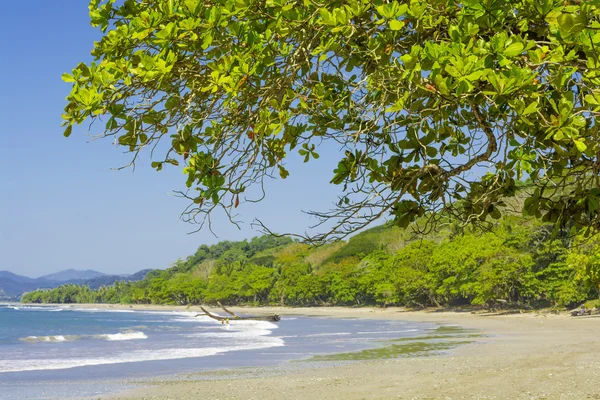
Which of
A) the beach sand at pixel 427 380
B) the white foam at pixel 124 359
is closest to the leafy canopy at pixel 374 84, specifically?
the beach sand at pixel 427 380

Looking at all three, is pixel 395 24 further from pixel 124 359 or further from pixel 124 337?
pixel 124 337

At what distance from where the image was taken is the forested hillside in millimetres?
39094

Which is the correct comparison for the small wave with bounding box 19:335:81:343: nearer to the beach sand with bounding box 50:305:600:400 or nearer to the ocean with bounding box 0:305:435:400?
the ocean with bounding box 0:305:435:400

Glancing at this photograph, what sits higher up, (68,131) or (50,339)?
(68,131)

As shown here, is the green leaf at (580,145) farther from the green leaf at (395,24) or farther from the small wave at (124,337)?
the small wave at (124,337)

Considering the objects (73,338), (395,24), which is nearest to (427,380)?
(395,24)

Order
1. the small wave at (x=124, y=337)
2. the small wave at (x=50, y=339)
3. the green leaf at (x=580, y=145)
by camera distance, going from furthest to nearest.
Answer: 1. the small wave at (x=50, y=339)
2. the small wave at (x=124, y=337)
3. the green leaf at (x=580, y=145)

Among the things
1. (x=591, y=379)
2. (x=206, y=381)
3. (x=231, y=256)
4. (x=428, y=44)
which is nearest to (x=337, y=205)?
(x=428, y=44)

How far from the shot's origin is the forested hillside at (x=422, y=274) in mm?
39094

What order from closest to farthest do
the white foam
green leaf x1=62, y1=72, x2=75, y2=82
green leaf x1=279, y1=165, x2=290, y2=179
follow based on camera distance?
green leaf x1=62, y1=72, x2=75, y2=82, green leaf x1=279, y1=165, x2=290, y2=179, the white foam

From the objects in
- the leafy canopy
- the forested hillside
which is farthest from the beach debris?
the leafy canopy

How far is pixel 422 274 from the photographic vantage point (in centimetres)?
5766

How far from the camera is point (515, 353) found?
1867 cm

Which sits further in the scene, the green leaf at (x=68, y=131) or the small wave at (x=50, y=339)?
the small wave at (x=50, y=339)
